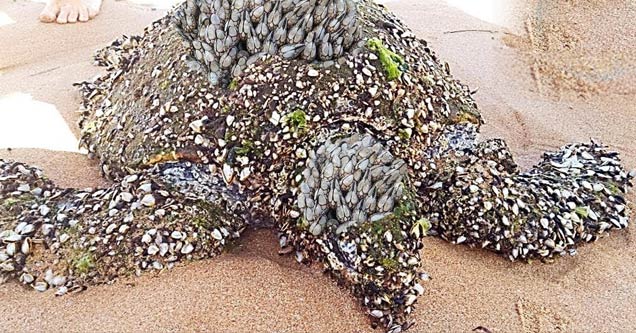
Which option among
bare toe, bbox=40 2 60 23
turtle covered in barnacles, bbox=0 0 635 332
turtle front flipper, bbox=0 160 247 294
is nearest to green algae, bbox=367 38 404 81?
turtle covered in barnacles, bbox=0 0 635 332

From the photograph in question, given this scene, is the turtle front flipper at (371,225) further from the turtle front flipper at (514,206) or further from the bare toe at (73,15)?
the bare toe at (73,15)

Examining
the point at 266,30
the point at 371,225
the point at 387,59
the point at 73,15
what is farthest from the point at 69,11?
the point at 371,225

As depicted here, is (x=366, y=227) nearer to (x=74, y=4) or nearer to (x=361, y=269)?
(x=361, y=269)

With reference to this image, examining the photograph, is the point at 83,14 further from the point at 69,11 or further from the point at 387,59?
the point at 387,59

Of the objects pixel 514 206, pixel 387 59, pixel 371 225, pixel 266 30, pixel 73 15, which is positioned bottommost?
pixel 73 15

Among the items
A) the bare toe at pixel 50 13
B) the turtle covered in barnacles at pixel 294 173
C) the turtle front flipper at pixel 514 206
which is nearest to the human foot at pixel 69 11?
the bare toe at pixel 50 13

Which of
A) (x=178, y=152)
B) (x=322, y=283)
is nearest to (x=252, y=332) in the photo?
(x=322, y=283)
